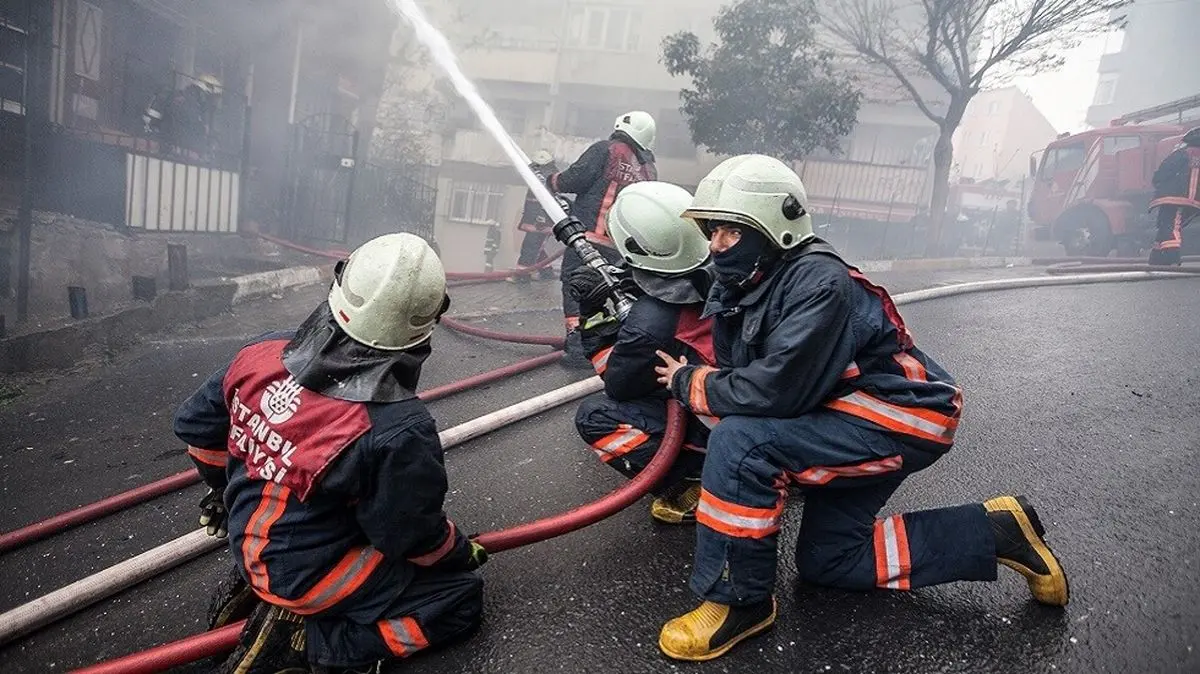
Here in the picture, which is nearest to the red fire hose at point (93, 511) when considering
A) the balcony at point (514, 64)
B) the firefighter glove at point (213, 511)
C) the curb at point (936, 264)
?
the firefighter glove at point (213, 511)

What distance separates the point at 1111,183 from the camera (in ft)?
44.4

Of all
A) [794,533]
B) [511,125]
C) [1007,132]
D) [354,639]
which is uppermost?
[1007,132]

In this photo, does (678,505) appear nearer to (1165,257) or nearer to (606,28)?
(1165,257)

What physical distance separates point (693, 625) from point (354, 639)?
0.99m

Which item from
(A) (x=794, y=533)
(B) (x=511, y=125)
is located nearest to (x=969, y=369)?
(A) (x=794, y=533)

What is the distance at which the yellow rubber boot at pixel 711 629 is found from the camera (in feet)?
6.74

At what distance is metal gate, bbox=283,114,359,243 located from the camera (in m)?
10.5

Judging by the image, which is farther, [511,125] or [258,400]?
[511,125]

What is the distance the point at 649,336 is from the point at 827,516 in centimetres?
92

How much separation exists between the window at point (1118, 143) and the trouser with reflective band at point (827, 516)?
15.1 meters

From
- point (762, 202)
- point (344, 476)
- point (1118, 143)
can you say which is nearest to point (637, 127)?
point (762, 202)

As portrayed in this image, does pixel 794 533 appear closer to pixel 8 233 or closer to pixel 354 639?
pixel 354 639

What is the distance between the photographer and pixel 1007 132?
1489 inches

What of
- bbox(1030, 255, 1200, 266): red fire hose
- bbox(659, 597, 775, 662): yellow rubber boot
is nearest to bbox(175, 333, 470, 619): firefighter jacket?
bbox(659, 597, 775, 662): yellow rubber boot
